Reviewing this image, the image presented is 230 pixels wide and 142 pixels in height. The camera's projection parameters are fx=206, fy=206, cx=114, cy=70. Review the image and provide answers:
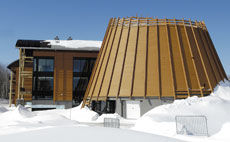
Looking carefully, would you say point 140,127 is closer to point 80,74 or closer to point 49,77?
point 80,74

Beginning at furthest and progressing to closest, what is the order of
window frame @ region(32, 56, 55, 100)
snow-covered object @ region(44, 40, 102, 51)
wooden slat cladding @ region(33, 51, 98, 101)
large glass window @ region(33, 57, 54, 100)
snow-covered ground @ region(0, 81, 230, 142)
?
snow-covered object @ region(44, 40, 102, 51), large glass window @ region(33, 57, 54, 100), wooden slat cladding @ region(33, 51, 98, 101), window frame @ region(32, 56, 55, 100), snow-covered ground @ region(0, 81, 230, 142)

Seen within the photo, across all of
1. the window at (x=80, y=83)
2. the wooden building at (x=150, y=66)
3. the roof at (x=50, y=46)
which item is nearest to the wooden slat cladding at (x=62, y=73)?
the window at (x=80, y=83)

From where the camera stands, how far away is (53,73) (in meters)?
45.6

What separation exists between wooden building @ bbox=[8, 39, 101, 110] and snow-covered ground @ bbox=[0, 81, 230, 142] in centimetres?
1655

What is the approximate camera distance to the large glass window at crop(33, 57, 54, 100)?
44.8m

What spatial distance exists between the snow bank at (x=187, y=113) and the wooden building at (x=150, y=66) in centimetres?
483

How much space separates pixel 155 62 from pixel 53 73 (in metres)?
25.7

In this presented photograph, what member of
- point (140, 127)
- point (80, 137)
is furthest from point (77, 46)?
point (80, 137)

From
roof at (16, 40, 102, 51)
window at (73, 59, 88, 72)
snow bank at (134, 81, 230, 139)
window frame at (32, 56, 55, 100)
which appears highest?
roof at (16, 40, 102, 51)

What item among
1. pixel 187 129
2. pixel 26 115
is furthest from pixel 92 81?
pixel 187 129

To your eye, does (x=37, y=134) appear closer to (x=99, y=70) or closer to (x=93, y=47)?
(x=99, y=70)

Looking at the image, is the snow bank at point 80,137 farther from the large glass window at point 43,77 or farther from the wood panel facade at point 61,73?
the large glass window at point 43,77

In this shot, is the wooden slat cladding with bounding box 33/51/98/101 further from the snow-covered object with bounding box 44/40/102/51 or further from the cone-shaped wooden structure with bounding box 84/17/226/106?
the cone-shaped wooden structure with bounding box 84/17/226/106

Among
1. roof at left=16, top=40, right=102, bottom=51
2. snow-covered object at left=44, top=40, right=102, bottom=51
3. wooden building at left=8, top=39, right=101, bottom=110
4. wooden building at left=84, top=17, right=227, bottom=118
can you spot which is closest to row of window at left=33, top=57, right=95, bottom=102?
wooden building at left=8, top=39, right=101, bottom=110
